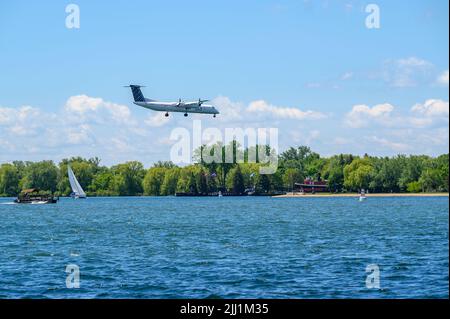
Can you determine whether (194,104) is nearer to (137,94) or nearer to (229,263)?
(137,94)

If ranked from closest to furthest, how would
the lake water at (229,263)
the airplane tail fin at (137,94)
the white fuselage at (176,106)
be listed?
1. the lake water at (229,263)
2. the airplane tail fin at (137,94)
3. the white fuselage at (176,106)

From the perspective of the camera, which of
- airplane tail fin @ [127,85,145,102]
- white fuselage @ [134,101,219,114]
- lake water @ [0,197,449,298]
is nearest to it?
lake water @ [0,197,449,298]

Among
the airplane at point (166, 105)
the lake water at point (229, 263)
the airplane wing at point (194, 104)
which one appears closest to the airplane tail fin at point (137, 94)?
the airplane at point (166, 105)

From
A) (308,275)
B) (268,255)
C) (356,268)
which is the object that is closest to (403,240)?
(268,255)

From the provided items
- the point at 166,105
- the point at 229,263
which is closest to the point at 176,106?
the point at 166,105

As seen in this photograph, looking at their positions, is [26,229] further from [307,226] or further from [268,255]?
[268,255]

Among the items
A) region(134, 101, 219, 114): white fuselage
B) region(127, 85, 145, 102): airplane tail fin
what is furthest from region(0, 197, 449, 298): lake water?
region(127, 85, 145, 102): airplane tail fin

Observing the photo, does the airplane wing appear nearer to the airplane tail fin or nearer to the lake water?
the airplane tail fin

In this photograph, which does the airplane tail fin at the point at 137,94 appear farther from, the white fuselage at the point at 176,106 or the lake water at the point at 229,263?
the lake water at the point at 229,263

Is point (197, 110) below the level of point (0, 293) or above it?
above

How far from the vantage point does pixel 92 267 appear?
187 feet

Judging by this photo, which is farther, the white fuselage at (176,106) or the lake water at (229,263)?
the white fuselage at (176,106)

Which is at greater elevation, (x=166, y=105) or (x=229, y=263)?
(x=166, y=105)
